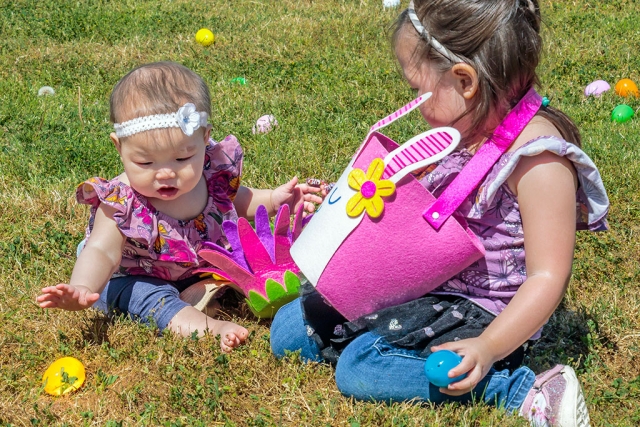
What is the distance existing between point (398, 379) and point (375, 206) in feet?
2.01

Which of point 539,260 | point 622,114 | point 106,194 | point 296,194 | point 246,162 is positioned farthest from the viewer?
point 622,114

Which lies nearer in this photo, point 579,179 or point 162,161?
point 579,179

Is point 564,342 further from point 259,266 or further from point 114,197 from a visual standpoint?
point 114,197

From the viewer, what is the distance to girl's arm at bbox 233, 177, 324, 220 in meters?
3.54

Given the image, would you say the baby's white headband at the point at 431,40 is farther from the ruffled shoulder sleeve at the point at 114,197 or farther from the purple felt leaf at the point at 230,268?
the ruffled shoulder sleeve at the point at 114,197

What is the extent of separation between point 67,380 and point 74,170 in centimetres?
200

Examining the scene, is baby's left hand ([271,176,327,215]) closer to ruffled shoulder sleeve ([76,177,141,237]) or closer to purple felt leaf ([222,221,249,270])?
purple felt leaf ([222,221,249,270])

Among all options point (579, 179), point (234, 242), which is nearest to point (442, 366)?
point (579, 179)

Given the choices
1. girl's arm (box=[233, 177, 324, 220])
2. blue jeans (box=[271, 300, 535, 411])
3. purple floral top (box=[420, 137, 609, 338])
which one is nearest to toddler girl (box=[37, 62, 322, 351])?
girl's arm (box=[233, 177, 324, 220])

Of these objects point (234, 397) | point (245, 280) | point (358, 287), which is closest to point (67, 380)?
point (234, 397)

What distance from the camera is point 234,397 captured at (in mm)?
2668

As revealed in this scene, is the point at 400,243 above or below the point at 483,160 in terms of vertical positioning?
below

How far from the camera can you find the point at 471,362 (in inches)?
86.3

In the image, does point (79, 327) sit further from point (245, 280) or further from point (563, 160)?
point (563, 160)
